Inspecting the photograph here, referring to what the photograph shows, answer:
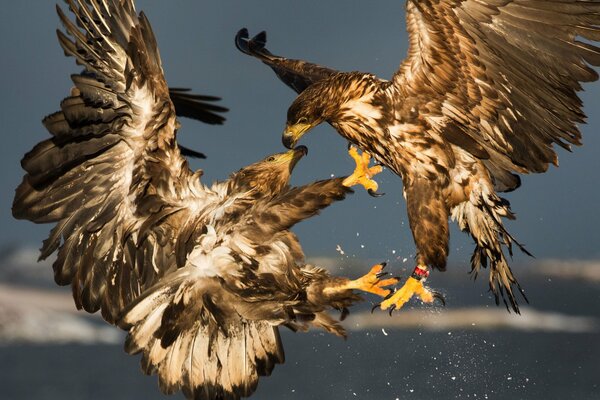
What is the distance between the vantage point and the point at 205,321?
7023 millimetres

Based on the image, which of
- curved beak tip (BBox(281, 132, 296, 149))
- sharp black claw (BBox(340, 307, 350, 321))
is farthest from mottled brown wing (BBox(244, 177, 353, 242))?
sharp black claw (BBox(340, 307, 350, 321))

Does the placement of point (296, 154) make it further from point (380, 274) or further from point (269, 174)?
point (380, 274)

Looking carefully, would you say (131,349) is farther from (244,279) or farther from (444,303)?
(444,303)

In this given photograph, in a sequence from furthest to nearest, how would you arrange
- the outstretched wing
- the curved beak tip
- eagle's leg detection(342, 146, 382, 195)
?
eagle's leg detection(342, 146, 382, 195)
the outstretched wing
the curved beak tip

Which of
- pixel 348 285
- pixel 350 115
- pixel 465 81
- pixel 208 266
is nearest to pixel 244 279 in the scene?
pixel 208 266

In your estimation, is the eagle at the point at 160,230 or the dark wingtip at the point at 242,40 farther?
the dark wingtip at the point at 242,40

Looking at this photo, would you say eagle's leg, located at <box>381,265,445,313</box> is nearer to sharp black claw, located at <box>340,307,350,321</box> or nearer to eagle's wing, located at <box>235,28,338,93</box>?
sharp black claw, located at <box>340,307,350,321</box>

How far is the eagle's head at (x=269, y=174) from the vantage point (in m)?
7.18

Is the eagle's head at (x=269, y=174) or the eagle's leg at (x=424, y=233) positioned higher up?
the eagle's head at (x=269, y=174)

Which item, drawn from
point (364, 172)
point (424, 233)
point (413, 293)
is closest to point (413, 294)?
point (413, 293)

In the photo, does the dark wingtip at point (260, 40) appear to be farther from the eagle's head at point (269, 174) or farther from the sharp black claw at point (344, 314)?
the sharp black claw at point (344, 314)

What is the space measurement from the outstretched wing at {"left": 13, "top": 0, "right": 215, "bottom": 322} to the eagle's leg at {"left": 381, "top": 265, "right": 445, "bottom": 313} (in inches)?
57.5

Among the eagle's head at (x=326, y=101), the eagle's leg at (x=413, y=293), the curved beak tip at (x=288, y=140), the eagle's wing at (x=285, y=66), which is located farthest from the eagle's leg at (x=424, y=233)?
the eagle's wing at (x=285, y=66)

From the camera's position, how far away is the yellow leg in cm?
681
